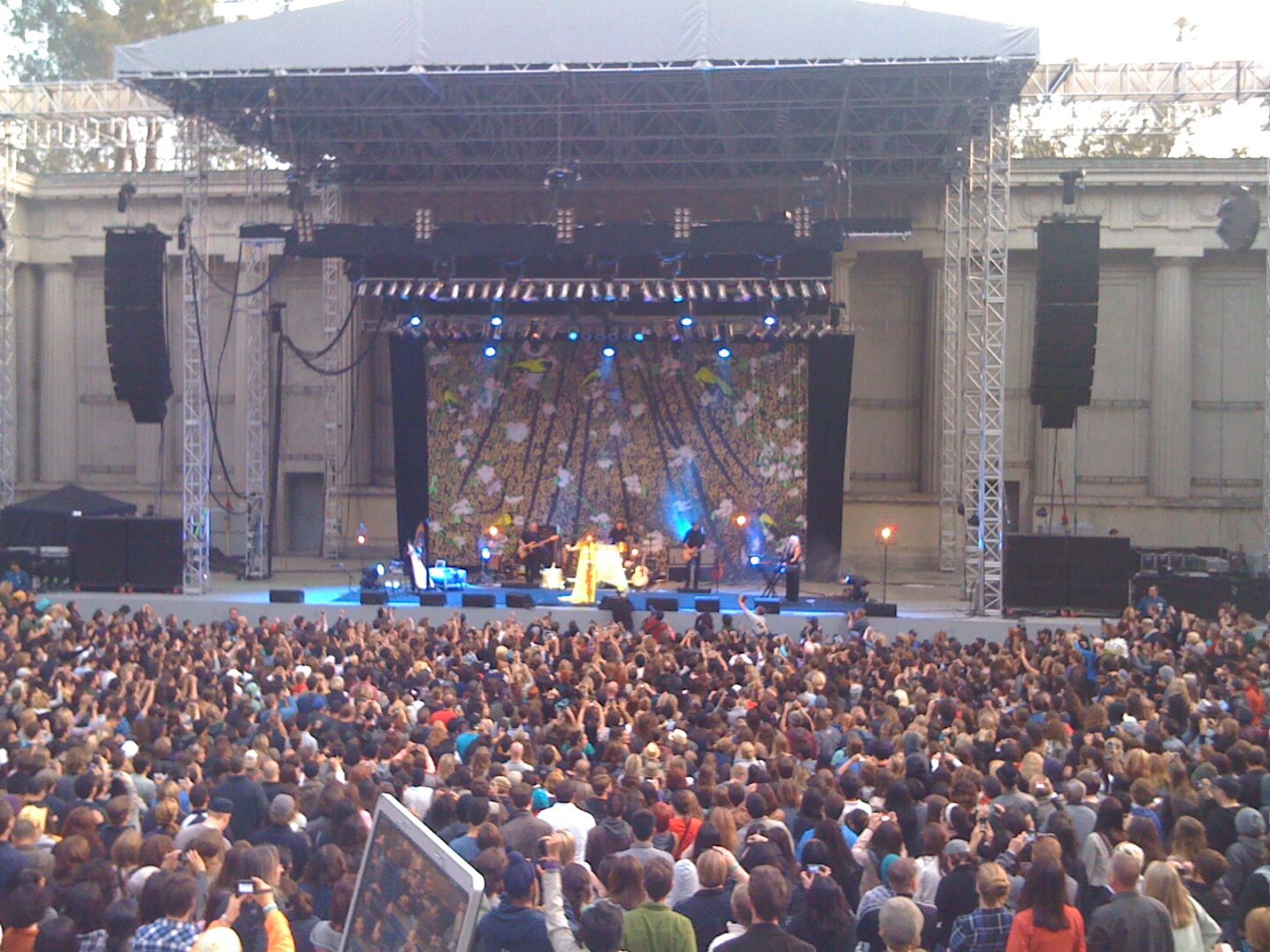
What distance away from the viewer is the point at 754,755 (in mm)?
8055

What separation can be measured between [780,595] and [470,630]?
8.83 m

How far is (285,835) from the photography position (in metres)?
6.30

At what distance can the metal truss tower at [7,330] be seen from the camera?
80.8 feet

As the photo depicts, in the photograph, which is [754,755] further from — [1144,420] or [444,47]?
[1144,420]

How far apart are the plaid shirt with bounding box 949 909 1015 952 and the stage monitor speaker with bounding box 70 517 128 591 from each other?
18.9 m

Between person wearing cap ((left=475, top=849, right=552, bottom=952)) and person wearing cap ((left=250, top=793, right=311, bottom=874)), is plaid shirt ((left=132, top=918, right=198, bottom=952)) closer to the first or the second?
person wearing cap ((left=475, top=849, right=552, bottom=952))

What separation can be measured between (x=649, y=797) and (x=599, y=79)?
15.4m

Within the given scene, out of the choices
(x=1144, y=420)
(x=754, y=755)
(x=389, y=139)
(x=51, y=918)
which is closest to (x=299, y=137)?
(x=389, y=139)

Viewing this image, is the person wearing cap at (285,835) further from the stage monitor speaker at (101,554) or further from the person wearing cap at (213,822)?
the stage monitor speaker at (101,554)

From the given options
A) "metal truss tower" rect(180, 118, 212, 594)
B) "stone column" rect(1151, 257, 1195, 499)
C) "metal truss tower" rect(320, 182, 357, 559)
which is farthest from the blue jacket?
"stone column" rect(1151, 257, 1195, 499)

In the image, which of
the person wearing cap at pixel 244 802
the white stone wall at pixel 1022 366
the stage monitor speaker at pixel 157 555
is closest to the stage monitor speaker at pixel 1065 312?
the white stone wall at pixel 1022 366

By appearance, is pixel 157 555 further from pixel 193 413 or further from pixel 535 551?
pixel 535 551

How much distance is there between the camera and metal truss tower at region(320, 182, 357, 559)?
25.8 metres

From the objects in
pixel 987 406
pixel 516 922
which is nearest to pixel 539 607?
pixel 987 406
